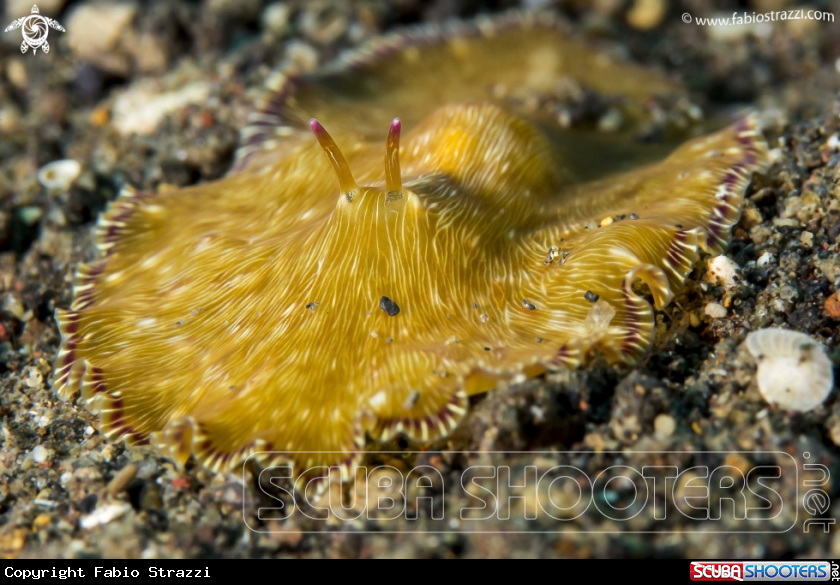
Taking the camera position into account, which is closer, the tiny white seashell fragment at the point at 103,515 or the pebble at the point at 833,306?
the tiny white seashell fragment at the point at 103,515

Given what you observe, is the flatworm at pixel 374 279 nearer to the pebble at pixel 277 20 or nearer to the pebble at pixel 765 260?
the pebble at pixel 765 260

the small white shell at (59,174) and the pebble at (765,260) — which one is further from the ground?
the small white shell at (59,174)

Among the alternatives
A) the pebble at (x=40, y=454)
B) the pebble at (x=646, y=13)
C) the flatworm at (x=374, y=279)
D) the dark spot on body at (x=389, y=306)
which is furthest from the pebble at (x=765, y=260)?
the pebble at (x=646, y=13)

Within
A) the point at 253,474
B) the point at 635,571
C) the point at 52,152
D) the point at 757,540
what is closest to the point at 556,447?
the point at 635,571

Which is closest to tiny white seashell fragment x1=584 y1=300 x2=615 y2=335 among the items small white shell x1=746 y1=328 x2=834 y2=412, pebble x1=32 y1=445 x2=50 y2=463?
small white shell x1=746 y1=328 x2=834 y2=412

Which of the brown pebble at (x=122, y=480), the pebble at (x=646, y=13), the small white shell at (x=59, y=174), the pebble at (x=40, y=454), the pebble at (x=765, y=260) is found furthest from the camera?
the pebble at (x=646, y=13)

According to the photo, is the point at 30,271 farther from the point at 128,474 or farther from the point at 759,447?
the point at 759,447

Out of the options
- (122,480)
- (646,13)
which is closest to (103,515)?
(122,480)
